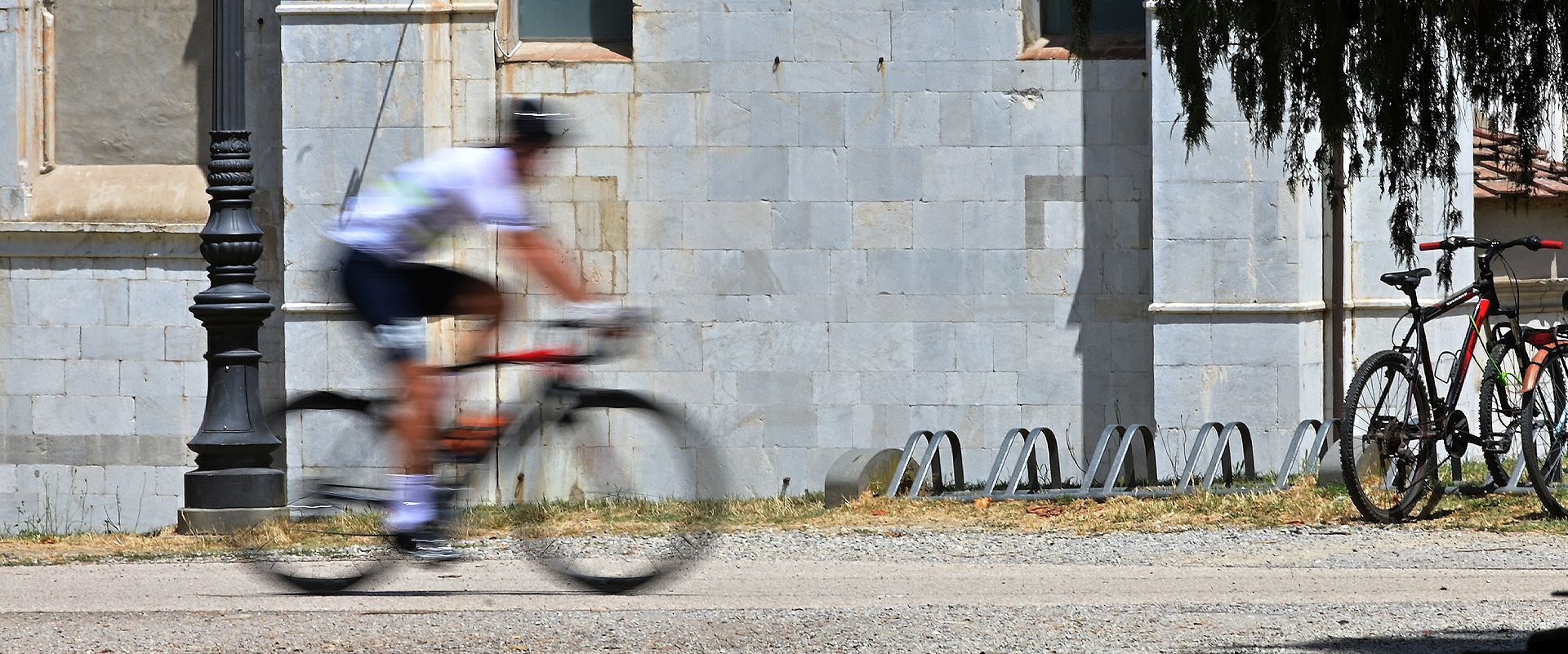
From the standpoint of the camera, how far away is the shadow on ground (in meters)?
5.98

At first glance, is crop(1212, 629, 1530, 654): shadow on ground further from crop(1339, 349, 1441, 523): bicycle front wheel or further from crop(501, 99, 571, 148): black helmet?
crop(1339, 349, 1441, 523): bicycle front wheel

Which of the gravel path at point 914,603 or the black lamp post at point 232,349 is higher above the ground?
the black lamp post at point 232,349

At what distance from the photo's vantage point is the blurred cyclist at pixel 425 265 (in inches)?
262

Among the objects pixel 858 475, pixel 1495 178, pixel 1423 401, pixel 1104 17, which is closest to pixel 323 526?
pixel 858 475

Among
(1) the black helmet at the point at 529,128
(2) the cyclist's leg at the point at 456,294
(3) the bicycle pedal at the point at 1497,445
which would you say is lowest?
(3) the bicycle pedal at the point at 1497,445

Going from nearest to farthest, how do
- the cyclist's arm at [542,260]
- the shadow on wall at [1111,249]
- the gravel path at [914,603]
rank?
the gravel path at [914,603]
the cyclist's arm at [542,260]
the shadow on wall at [1111,249]

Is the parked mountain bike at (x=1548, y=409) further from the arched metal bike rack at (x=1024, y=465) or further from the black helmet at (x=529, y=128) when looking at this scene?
the black helmet at (x=529, y=128)

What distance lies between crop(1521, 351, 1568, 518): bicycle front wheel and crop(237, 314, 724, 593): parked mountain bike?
4522mm

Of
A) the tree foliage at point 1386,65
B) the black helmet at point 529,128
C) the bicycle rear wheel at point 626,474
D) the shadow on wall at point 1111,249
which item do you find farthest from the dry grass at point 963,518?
the tree foliage at point 1386,65

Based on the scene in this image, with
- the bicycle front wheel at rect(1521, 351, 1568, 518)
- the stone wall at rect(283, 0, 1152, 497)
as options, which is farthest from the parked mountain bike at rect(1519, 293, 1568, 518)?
the stone wall at rect(283, 0, 1152, 497)

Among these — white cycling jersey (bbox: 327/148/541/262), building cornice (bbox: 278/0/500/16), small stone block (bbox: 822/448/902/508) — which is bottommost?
small stone block (bbox: 822/448/902/508)

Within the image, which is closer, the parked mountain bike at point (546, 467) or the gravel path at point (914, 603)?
the gravel path at point (914, 603)

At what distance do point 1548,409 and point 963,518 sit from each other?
3.13 metres

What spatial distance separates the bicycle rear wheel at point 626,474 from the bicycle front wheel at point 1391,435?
3.65m
